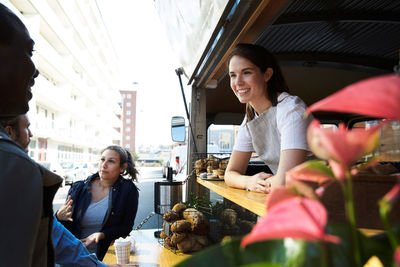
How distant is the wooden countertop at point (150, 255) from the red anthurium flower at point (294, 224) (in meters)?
2.12

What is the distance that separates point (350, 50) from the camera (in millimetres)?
3553

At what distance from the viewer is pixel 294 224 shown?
0.21 m

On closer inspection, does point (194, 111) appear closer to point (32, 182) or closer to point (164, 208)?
point (164, 208)

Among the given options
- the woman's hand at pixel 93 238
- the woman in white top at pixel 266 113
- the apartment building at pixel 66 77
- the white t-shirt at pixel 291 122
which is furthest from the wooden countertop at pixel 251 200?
the apartment building at pixel 66 77

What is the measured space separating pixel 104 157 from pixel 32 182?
270cm

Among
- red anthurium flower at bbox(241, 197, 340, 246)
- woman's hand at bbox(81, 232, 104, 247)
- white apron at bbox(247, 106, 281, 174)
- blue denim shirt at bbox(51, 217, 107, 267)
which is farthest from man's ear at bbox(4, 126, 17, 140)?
red anthurium flower at bbox(241, 197, 340, 246)

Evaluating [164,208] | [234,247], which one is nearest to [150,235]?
[164,208]

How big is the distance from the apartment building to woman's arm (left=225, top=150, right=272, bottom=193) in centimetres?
1841

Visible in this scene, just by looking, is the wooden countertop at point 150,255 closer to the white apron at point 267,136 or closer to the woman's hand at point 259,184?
the woman's hand at point 259,184

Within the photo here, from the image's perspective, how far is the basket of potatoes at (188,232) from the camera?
7.56 ft

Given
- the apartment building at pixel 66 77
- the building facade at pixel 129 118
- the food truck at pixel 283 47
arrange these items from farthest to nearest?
the building facade at pixel 129 118
the apartment building at pixel 66 77
the food truck at pixel 283 47

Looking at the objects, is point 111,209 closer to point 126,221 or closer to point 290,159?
point 126,221

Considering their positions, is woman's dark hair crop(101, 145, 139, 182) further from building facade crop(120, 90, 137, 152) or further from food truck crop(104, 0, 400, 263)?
building facade crop(120, 90, 137, 152)

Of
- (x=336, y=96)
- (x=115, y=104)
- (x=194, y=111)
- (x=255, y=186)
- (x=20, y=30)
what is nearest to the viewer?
(x=336, y=96)
